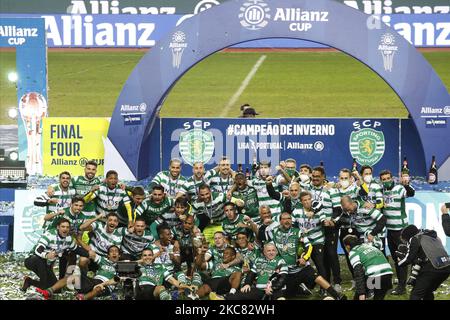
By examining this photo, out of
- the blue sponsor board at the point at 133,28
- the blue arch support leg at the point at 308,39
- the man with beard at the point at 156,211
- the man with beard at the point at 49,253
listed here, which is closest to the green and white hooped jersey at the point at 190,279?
the man with beard at the point at 156,211

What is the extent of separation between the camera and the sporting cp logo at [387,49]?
832 inches

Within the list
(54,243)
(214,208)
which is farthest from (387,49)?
(54,243)

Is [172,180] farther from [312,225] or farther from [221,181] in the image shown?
[312,225]

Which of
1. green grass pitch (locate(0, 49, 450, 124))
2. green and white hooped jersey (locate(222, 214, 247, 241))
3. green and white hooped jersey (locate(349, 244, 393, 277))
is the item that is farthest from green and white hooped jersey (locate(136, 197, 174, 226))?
green grass pitch (locate(0, 49, 450, 124))

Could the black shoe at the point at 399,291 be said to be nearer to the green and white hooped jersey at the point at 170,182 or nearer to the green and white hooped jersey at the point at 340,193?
the green and white hooped jersey at the point at 340,193

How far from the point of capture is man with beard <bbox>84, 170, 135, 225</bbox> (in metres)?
18.1

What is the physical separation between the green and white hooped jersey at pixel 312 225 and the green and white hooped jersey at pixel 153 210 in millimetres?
1762

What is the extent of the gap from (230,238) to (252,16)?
16.4 feet

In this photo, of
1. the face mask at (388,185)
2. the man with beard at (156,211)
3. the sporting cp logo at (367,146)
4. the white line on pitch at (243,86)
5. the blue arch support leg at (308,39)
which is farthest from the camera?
the white line on pitch at (243,86)

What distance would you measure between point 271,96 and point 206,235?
17.5 m

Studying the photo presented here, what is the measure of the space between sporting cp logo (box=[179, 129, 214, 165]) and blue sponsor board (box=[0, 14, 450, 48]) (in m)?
13.4

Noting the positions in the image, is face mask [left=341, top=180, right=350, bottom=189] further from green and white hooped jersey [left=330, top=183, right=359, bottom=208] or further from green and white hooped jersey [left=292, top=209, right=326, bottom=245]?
green and white hooped jersey [left=292, top=209, right=326, bottom=245]

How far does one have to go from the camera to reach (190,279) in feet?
56.4
